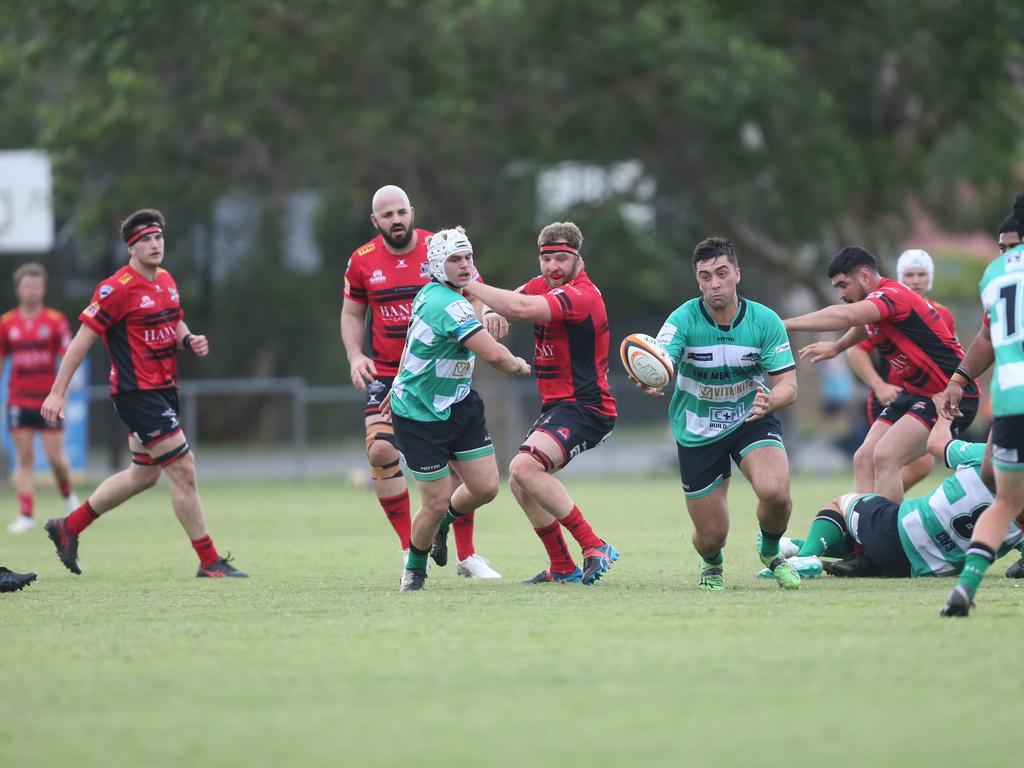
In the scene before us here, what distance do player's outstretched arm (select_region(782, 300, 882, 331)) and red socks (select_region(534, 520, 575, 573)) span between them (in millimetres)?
1903

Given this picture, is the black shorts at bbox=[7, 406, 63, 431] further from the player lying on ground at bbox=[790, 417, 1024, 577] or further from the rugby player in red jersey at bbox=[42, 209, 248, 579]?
the player lying on ground at bbox=[790, 417, 1024, 577]

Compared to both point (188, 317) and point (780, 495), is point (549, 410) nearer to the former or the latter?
point (780, 495)

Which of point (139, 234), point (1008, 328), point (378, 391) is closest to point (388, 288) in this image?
point (378, 391)

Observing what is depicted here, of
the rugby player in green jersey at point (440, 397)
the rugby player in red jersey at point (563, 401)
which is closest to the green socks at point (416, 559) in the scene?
the rugby player in green jersey at point (440, 397)

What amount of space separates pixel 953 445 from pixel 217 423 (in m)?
23.7

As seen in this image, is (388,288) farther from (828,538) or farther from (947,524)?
(947,524)

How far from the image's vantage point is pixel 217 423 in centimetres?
3142

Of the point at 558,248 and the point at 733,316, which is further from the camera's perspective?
the point at 558,248

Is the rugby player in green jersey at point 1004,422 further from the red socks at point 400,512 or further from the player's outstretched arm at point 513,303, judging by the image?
the red socks at point 400,512

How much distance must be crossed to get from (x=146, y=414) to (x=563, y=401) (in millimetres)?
2973

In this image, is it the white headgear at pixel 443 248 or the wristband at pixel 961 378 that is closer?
the wristband at pixel 961 378

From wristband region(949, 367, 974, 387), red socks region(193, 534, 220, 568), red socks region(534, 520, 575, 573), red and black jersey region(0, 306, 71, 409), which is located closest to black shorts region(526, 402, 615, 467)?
red socks region(534, 520, 575, 573)

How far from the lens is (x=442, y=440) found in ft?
28.1

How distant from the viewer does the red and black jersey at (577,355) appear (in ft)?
28.9
